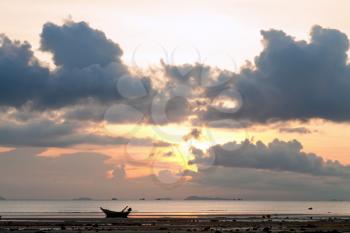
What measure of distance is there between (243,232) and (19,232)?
26.3 meters

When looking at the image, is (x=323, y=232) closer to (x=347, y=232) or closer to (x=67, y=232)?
(x=347, y=232)

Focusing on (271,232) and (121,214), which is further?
(121,214)

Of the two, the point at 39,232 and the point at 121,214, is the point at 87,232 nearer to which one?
the point at 39,232

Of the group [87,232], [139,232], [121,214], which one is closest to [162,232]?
[139,232]

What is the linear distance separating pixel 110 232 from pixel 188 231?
9.34 m

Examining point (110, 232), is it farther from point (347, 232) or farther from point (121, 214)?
point (121, 214)

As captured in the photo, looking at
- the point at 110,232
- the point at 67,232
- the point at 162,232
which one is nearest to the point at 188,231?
the point at 162,232

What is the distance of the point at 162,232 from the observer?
222 feet

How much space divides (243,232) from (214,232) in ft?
12.1

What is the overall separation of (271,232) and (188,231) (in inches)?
387

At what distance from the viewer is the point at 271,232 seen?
6769cm

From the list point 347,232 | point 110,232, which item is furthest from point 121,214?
point 347,232

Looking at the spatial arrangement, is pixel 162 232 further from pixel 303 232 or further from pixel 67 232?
pixel 303 232

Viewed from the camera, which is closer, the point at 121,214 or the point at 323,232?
the point at 323,232
